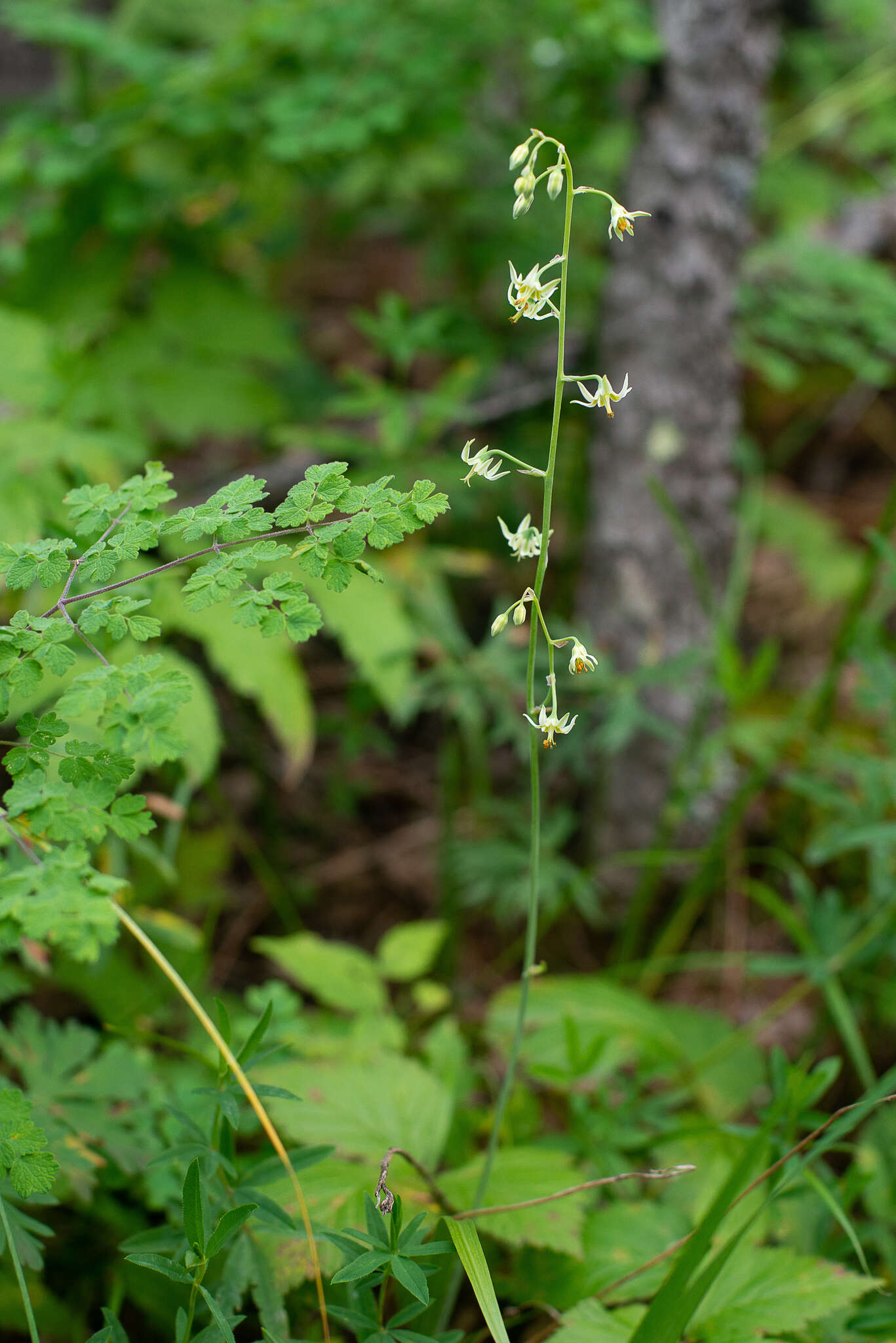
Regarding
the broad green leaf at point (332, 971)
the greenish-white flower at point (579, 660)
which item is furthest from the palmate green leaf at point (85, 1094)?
the greenish-white flower at point (579, 660)

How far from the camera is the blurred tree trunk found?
7.13ft

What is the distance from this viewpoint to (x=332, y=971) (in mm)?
1901

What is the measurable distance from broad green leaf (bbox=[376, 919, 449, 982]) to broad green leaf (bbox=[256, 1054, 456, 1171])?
0.40 m

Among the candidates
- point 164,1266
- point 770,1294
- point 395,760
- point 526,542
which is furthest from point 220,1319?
point 395,760

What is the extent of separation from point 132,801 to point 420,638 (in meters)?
1.37

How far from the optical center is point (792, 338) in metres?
2.57

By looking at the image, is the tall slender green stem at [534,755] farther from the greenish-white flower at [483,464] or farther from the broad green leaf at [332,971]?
the broad green leaf at [332,971]

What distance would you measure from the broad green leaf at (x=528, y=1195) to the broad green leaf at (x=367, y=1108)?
44mm

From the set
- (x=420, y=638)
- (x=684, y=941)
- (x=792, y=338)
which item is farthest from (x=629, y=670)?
(x=792, y=338)

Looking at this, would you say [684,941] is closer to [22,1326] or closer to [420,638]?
[420,638]

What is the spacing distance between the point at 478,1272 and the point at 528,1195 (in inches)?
9.8

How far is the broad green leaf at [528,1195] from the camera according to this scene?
1.21 m

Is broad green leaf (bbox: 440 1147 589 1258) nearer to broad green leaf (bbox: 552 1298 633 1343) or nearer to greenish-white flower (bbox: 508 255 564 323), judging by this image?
broad green leaf (bbox: 552 1298 633 1343)

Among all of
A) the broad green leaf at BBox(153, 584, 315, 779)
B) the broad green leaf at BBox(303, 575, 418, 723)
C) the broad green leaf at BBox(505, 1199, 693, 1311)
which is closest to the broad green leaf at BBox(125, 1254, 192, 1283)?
the broad green leaf at BBox(505, 1199, 693, 1311)
